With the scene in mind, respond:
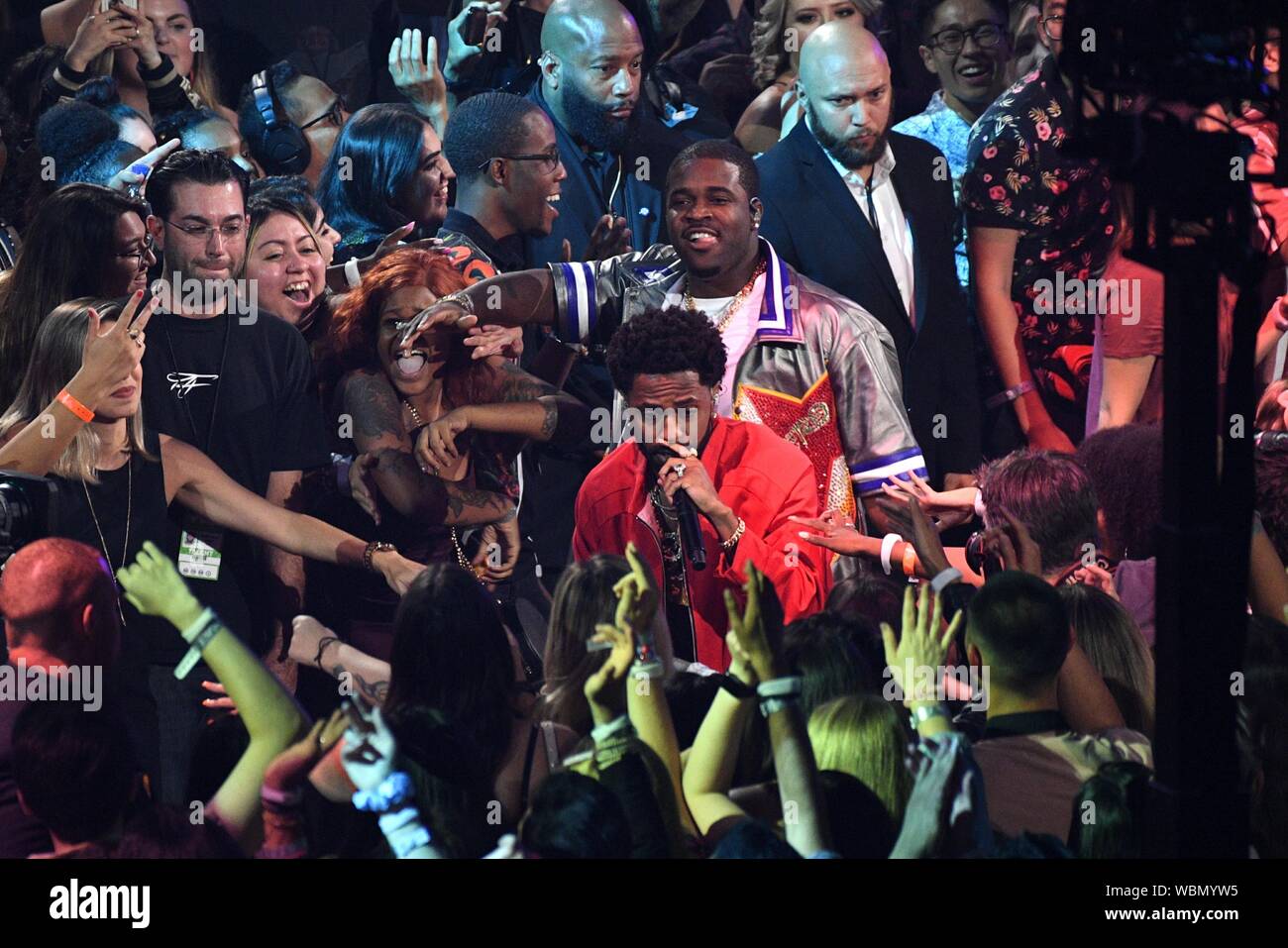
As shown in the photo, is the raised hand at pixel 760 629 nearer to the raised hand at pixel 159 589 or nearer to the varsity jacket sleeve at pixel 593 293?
the varsity jacket sleeve at pixel 593 293

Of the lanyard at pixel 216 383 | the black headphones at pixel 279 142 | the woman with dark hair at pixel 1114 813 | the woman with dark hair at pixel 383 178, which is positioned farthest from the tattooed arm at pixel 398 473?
the woman with dark hair at pixel 1114 813

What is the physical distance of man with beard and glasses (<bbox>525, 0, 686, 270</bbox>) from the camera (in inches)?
261

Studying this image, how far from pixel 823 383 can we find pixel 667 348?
1.94 ft

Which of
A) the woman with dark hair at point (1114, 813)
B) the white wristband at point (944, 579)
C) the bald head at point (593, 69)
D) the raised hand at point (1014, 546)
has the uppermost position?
the bald head at point (593, 69)

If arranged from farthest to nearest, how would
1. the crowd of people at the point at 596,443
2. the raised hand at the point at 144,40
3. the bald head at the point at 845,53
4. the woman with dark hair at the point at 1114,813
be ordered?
the raised hand at the point at 144,40
the bald head at the point at 845,53
the crowd of people at the point at 596,443
the woman with dark hair at the point at 1114,813

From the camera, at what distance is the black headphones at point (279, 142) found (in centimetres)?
685

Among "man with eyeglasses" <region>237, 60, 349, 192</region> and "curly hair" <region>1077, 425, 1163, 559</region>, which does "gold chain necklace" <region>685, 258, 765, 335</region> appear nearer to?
"curly hair" <region>1077, 425, 1163, 559</region>

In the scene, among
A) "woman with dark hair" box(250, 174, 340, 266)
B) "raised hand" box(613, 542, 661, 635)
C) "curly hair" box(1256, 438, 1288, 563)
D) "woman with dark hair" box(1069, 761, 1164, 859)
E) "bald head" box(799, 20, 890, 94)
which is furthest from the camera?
"bald head" box(799, 20, 890, 94)

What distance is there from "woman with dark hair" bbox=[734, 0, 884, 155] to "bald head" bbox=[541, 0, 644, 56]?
1.42ft

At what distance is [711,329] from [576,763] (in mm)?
1317

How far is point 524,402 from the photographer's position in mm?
6340

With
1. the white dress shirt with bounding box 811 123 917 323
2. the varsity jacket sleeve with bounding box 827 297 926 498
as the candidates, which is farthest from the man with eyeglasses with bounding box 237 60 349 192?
the varsity jacket sleeve with bounding box 827 297 926 498

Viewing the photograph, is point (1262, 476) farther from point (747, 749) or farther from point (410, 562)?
point (410, 562)

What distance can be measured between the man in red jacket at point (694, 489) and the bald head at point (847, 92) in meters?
0.91
